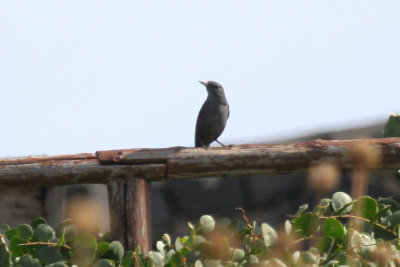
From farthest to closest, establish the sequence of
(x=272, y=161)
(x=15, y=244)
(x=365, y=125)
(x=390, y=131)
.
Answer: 1. (x=365, y=125)
2. (x=390, y=131)
3. (x=272, y=161)
4. (x=15, y=244)

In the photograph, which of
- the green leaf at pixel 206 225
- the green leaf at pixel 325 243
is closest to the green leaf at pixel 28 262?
the green leaf at pixel 206 225

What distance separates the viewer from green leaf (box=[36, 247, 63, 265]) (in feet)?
9.95

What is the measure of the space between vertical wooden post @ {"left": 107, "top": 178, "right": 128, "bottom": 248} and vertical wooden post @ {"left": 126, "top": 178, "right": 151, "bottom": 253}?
23mm

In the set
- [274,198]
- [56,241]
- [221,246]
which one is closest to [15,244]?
[56,241]

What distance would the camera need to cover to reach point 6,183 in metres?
4.47

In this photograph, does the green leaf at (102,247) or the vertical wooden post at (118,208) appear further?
the vertical wooden post at (118,208)

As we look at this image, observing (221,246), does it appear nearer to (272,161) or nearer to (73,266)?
(73,266)

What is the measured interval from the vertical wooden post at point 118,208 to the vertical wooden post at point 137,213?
2cm

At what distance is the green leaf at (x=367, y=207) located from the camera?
288 cm

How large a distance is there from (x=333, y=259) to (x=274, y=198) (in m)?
2.12

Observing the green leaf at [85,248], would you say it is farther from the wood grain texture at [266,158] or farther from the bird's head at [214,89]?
the bird's head at [214,89]

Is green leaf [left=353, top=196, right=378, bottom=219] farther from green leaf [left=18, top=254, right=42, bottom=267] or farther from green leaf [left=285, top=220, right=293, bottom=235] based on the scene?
green leaf [left=18, top=254, right=42, bottom=267]

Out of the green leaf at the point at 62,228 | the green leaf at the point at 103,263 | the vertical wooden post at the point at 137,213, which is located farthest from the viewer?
the vertical wooden post at the point at 137,213

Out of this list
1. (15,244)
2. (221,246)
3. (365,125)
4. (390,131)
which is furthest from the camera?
Result: (365,125)
